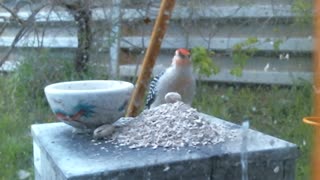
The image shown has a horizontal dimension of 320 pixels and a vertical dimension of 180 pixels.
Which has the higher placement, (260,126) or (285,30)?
(285,30)

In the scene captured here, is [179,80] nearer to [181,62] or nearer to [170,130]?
[181,62]

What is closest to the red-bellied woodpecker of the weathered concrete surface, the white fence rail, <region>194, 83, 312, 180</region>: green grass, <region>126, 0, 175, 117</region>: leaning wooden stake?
<region>126, 0, 175, 117</region>: leaning wooden stake

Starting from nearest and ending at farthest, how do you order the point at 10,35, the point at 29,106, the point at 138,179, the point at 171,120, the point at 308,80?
the point at 138,179, the point at 171,120, the point at 308,80, the point at 29,106, the point at 10,35

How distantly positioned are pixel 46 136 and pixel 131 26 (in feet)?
8.03

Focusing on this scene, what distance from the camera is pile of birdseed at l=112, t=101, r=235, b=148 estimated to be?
1.93 m

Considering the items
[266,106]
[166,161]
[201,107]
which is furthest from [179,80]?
[266,106]

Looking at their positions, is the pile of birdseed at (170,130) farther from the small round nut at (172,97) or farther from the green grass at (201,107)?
the green grass at (201,107)

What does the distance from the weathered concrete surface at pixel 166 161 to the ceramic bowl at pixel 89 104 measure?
72 millimetres

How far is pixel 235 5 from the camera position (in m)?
4.26

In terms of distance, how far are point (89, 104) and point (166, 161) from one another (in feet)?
1.16

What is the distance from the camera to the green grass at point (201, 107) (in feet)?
11.5

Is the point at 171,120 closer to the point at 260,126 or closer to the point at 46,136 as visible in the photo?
the point at 46,136

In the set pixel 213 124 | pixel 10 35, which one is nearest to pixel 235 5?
pixel 10 35

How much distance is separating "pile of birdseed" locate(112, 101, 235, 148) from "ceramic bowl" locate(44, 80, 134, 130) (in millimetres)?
77
